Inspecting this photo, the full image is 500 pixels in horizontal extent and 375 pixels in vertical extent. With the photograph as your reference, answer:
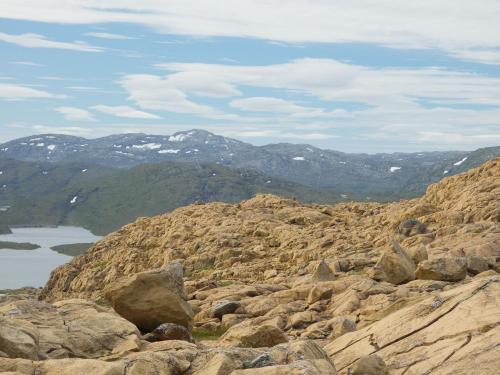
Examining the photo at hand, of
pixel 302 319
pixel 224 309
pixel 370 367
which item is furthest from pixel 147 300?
pixel 224 309

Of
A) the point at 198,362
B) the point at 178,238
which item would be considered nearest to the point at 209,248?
the point at 178,238

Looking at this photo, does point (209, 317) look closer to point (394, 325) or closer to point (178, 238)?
point (394, 325)

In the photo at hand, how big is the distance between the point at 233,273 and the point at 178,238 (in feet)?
60.8

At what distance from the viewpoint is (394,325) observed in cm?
1975

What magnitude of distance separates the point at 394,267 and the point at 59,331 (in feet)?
72.6

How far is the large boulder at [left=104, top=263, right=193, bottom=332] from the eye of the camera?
25781mm

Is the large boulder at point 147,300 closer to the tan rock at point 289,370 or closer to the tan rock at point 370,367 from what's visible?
A: the tan rock at point 370,367

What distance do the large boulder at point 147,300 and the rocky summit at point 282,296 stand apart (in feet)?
0.19

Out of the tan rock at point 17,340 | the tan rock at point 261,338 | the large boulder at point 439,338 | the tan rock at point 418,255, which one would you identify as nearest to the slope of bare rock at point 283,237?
the tan rock at point 418,255

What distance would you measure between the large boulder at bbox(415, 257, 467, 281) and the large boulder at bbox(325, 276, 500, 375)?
1394 cm

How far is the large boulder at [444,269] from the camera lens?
1323 inches

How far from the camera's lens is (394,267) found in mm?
36188

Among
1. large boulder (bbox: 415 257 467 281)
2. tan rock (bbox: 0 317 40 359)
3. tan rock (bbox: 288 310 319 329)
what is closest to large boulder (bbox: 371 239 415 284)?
large boulder (bbox: 415 257 467 281)

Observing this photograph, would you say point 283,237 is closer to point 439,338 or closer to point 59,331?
point 59,331
